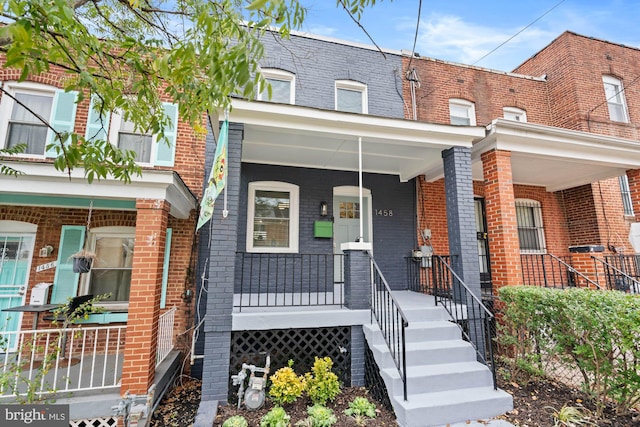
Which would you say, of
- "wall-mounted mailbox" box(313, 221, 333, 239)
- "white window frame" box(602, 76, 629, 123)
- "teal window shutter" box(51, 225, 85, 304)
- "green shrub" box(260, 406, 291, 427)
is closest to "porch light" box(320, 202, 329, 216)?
"wall-mounted mailbox" box(313, 221, 333, 239)

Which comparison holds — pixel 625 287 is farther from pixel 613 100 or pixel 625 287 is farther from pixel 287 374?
pixel 287 374

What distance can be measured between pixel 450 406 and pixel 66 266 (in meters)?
6.39

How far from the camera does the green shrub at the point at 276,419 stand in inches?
129

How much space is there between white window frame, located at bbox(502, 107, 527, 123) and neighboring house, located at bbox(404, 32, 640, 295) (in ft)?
0.09

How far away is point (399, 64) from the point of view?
7.65 metres

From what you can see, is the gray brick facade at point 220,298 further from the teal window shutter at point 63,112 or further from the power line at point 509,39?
the power line at point 509,39

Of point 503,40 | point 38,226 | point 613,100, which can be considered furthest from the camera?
point 613,100

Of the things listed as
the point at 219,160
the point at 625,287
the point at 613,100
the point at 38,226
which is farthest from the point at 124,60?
the point at 613,100

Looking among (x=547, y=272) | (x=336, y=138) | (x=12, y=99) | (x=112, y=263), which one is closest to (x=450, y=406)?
(x=336, y=138)

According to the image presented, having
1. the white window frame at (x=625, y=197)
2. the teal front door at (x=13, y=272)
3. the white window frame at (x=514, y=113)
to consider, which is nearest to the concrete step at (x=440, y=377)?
the teal front door at (x=13, y=272)

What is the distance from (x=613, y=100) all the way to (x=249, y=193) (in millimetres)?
10493

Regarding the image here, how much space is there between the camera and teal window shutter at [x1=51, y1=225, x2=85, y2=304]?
5.27 m

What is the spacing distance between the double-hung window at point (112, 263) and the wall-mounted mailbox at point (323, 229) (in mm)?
3531

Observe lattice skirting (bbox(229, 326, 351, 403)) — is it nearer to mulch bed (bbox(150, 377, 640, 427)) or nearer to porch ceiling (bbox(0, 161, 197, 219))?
mulch bed (bbox(150, 377, 640, 427))
